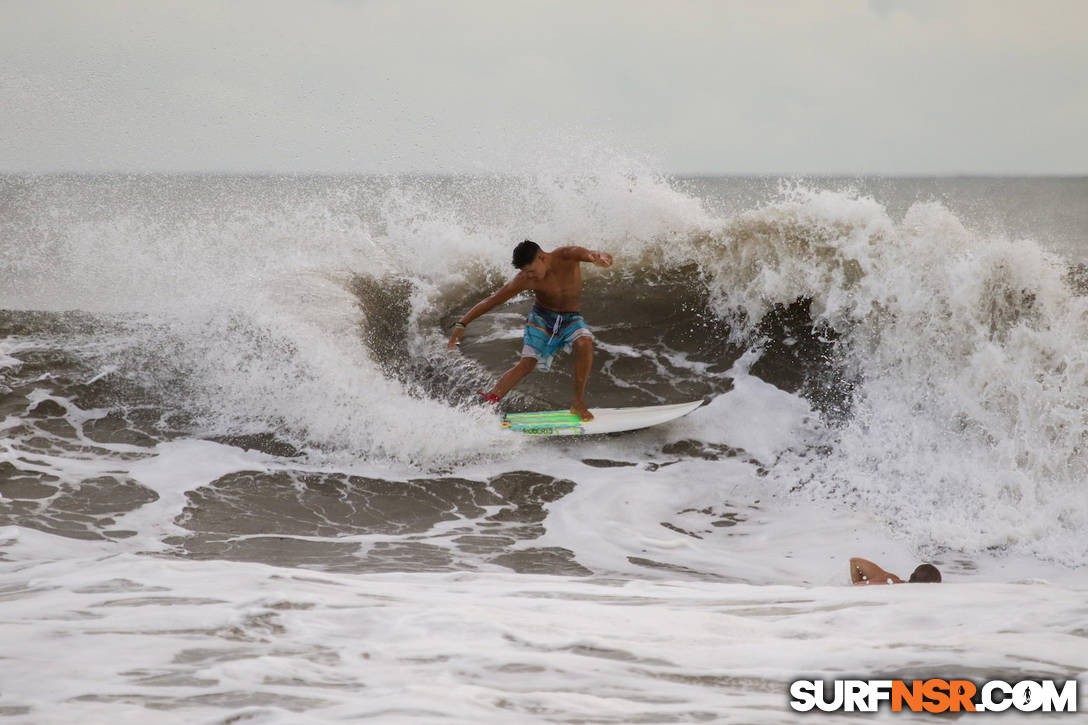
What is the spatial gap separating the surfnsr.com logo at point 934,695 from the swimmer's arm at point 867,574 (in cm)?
176

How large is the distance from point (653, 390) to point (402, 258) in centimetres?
401

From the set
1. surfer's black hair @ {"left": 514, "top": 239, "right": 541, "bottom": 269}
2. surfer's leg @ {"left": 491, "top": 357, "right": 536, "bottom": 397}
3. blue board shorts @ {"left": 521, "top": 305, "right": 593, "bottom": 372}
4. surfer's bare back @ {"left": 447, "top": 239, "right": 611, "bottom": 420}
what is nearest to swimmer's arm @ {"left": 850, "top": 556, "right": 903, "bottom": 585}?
surfer's bare back @ {"left": 447, "top": 239, "right": 611, "bottom": 420}

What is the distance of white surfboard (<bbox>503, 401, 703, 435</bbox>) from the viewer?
302 inches

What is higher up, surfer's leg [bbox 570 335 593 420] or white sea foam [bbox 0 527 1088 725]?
surfer's leg [bbox 570 335 593 420]

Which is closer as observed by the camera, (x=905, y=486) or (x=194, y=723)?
(x=194, y=723)

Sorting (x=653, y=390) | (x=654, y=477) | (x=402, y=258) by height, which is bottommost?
(x=654, y=477)

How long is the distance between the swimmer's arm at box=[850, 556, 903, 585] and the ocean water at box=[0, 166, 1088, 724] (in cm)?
42

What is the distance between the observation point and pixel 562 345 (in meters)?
7.77

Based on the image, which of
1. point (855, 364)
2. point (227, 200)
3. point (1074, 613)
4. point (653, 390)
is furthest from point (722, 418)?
point (227, 200)

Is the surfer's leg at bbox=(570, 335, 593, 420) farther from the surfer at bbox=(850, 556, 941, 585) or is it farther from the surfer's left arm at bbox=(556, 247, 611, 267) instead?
the surfer at bbox=(850, 556, 941, 585)

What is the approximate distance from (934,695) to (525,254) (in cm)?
526

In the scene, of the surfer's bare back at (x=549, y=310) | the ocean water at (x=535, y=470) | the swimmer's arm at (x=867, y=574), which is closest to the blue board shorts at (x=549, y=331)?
the surfer's bare back at (x=549, y=310)

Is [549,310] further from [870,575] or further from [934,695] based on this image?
[934,695]

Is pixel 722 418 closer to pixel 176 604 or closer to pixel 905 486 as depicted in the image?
pixel 905 486
